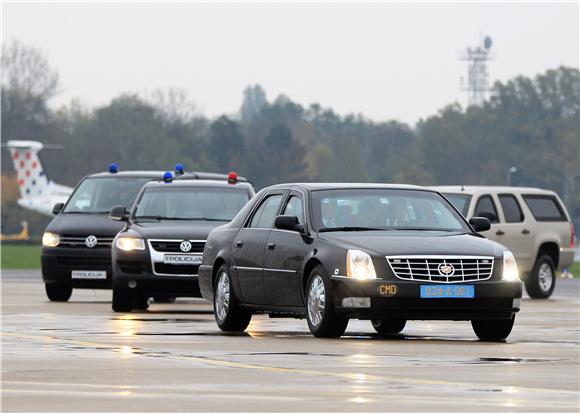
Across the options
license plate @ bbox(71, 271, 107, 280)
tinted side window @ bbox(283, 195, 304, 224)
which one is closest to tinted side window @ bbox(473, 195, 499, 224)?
license plate @ bbox(71, 271, 107, 280)

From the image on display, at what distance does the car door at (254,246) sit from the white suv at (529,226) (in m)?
12.3

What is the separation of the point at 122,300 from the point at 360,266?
6995mm

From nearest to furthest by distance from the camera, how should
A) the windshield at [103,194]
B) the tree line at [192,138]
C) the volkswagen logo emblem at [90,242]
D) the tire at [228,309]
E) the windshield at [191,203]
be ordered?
1. the tire at [228,309]
2. the windshield at [191,203]
3. the volkswagen logo emblem at [90,242]
4. the windshield at [103,194]
5. the tree line at [192,138]

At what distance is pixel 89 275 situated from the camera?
26.5 meters

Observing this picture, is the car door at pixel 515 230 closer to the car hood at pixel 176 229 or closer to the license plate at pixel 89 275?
the license plate at pixel 89 275


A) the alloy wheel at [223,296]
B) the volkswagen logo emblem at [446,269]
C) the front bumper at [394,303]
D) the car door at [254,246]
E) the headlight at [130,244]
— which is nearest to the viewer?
the front bumper at [394,303]

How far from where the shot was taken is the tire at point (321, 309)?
56.7 ft

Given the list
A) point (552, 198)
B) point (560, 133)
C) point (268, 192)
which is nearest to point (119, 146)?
point (560, 133)

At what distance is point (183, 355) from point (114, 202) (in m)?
13.1

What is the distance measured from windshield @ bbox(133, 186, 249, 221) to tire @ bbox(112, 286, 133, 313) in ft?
4.44

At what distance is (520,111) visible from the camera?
198 meters

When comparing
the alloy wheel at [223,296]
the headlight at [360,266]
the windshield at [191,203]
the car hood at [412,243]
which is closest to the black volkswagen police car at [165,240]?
the windshield at [191,203]

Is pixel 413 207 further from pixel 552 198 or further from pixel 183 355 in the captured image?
pixel 552 198

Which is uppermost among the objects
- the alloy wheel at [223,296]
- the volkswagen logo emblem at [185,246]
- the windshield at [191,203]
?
the windshield at [191,203]
